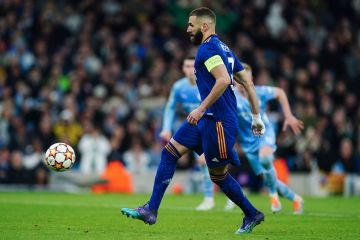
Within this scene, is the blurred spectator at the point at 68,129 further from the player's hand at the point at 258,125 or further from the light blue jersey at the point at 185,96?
the player's hand at the point at 258,125

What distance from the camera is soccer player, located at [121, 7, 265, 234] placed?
10.1 m

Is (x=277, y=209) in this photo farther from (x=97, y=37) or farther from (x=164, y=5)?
(x=164, y=5)

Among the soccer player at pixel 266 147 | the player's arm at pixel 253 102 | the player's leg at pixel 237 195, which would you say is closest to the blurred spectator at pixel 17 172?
the soccer player at pixel 266 147

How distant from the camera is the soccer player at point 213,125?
33.1 ft

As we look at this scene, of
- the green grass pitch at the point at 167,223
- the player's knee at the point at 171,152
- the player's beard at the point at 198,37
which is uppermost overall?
the player's beard at the point at 198,37

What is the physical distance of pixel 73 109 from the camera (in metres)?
23.8

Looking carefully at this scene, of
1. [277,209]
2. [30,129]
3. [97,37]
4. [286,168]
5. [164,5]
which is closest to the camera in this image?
[277,209]

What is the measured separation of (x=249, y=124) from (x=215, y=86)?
4735 millimetres

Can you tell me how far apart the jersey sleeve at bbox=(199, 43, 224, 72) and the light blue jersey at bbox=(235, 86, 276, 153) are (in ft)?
13.8

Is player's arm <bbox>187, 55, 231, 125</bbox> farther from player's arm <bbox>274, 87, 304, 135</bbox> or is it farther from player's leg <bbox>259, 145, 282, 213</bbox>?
player's leg <bbox>259, 145, 282, 213</bbox>

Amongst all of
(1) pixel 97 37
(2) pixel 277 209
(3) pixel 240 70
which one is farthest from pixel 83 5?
(3) pixel 240 70

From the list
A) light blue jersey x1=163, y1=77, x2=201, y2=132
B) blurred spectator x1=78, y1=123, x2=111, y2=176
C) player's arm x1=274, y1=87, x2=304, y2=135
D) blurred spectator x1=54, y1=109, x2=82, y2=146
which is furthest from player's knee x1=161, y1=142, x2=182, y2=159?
blurred spectator x1=54, y1=109, x2=82, y2=146

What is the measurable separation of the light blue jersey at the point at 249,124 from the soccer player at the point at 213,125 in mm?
3766

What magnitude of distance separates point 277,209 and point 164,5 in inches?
610
